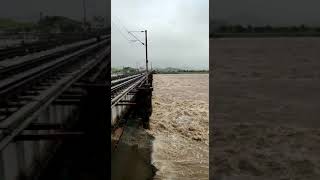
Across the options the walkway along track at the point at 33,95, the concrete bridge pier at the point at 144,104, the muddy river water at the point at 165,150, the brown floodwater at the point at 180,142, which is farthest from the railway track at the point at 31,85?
the concrete bridge pier at the point at 144,104

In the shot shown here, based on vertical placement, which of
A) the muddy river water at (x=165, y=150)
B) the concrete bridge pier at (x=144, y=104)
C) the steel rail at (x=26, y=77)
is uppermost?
the steel rail at (x=26, y=77)

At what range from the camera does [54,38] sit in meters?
16.0

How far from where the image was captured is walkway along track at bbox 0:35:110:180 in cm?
464

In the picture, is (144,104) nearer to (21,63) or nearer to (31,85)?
(21,63)

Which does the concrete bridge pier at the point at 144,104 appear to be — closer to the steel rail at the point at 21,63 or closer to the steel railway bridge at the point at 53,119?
the steel rail at the point at 21,63

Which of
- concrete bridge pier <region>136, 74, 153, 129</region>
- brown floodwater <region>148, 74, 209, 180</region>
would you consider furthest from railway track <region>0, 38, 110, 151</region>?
concrete bridge pier <region>136, 74, 153, 129</region>

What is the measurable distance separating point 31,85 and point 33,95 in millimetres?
740

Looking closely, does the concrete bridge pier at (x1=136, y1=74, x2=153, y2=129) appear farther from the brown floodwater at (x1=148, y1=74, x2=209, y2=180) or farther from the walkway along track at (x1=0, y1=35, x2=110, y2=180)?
the walkway along track at (x1=0, y1=35, x2=110, y2=180)

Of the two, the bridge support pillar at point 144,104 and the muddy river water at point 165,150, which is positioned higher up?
the bridge support pillar at point 144,104

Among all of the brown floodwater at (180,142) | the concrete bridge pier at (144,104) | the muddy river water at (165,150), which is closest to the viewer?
the muddy river water at (165,150)

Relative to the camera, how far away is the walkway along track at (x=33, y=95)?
4.64m

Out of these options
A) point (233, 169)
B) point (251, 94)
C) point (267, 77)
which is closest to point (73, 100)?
point (233, 169)

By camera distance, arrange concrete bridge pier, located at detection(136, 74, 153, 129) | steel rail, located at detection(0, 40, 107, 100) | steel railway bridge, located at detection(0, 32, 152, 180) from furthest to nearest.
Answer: concrete bridge pier, located at detection(136, 74, 153, 129) < steel rail, located at detection(0, 40, 107, 100) < steel railway bridge, located at detection(0, 32, 152, 180)

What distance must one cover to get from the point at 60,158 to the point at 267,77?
68.9ft
